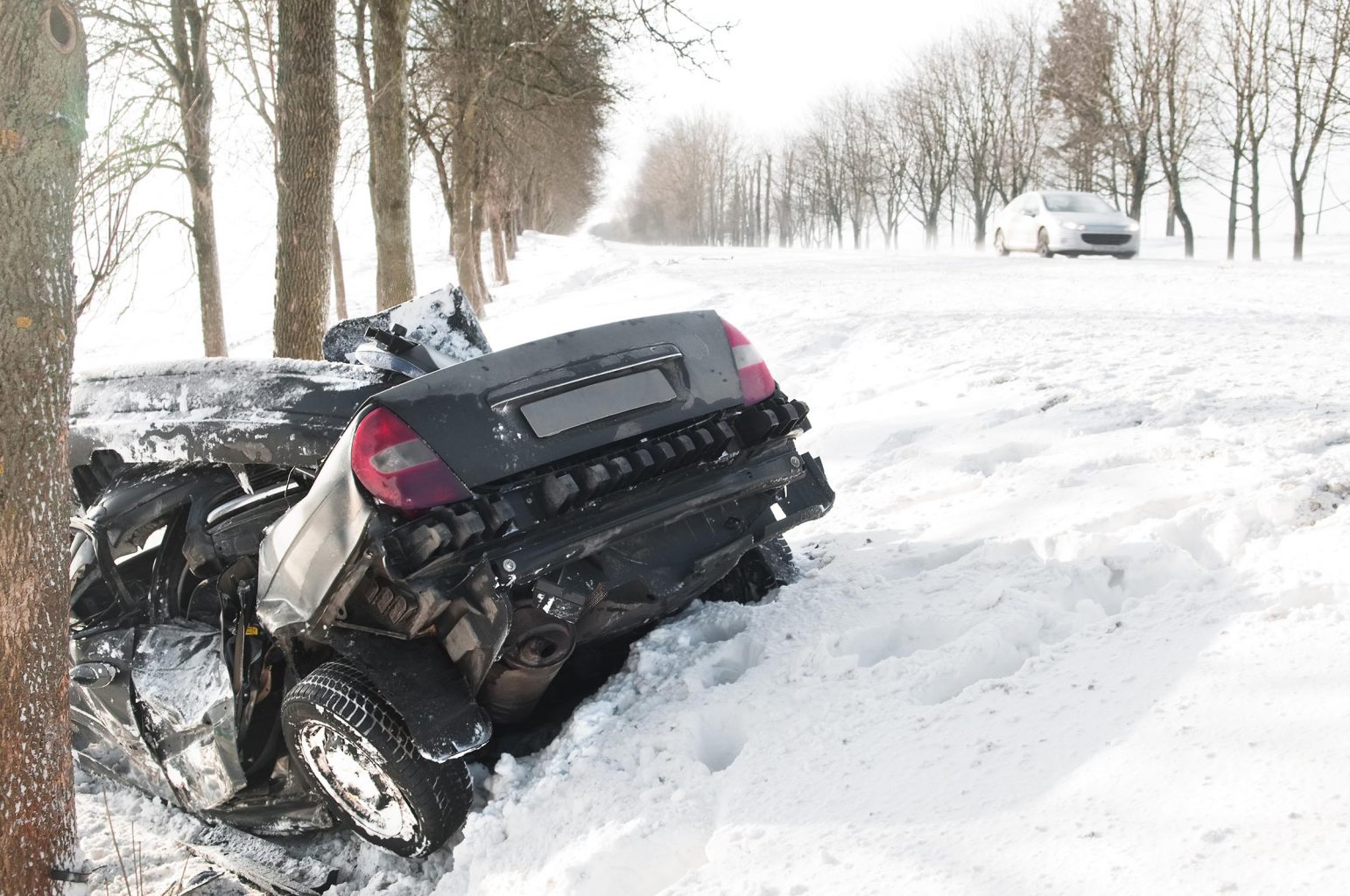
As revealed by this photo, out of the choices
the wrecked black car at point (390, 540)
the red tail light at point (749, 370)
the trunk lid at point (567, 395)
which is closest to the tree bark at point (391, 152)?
the wrecked black car at point (390, 540)

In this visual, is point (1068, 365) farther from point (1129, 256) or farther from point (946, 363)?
point (1129, 256)

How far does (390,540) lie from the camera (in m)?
2.44

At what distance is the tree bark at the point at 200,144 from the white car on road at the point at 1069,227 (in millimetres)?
16752

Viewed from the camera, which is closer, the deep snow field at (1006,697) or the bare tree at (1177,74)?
the deep snow field at (1006,697)

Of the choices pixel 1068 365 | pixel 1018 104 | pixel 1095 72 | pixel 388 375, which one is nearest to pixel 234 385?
pixel 388 375

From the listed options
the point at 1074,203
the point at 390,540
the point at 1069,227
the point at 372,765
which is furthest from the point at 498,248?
the point at 390,540

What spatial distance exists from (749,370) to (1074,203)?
21.5 m

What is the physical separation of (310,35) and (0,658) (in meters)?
6.05

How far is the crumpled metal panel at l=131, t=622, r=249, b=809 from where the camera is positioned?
3.12m

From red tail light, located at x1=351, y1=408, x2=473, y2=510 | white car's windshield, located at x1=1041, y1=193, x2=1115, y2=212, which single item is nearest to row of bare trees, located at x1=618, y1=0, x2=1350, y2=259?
white car's windshield, located at x1=1041, y1=193, x2=1115, y2=212

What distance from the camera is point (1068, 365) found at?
6.23 metres

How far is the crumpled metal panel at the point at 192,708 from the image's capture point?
10.2 ft

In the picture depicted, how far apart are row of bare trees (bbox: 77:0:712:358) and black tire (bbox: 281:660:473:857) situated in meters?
2.70

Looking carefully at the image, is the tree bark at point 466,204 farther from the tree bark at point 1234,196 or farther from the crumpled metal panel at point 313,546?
the tree bark at point 1234,196
